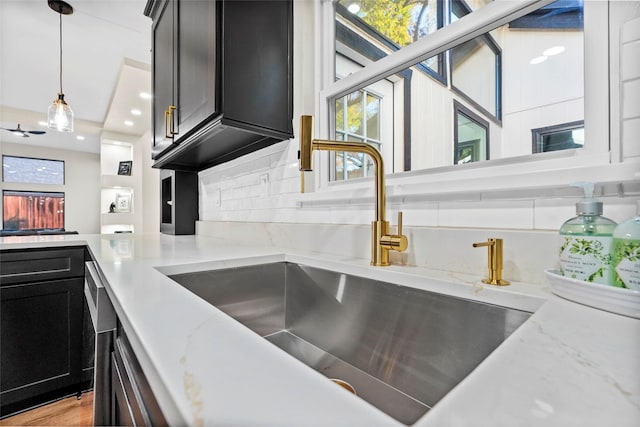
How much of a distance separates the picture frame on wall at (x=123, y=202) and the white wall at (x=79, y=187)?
2423 millimetres

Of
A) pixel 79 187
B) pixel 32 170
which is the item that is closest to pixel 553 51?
pixel 79 187

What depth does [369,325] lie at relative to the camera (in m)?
0.79

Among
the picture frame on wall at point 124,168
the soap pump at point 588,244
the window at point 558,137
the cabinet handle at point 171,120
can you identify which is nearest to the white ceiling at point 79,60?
the picture frame on wall at point 124,168

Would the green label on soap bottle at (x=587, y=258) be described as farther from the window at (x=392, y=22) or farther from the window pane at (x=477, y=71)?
the window at (x=392, y=22)

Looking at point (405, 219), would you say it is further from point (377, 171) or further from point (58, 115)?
point (58, 115)

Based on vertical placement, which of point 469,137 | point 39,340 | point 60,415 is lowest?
point 60,415

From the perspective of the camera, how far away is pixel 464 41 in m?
0.91

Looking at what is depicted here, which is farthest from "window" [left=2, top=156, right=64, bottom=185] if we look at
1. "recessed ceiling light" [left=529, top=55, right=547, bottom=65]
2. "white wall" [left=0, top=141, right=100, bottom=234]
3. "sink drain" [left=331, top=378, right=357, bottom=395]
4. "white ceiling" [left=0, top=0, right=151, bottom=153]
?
"recessed ceiling light" [left=529, top=55, right=547, bottom=65]

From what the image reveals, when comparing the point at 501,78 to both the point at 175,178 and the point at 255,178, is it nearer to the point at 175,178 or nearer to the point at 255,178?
the point at 255,178

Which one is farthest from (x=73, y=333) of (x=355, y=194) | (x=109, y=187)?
(x=109, y=187)

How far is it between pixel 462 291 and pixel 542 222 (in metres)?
0.25

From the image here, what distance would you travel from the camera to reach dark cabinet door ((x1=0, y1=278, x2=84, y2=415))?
56.3 inches

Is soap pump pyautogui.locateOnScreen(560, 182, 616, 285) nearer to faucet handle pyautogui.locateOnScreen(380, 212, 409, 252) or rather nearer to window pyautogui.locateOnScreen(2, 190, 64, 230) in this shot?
faucet handle pyautogui.locateOnScreen(380, 212, 409, 252)

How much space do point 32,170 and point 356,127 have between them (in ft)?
28.0
